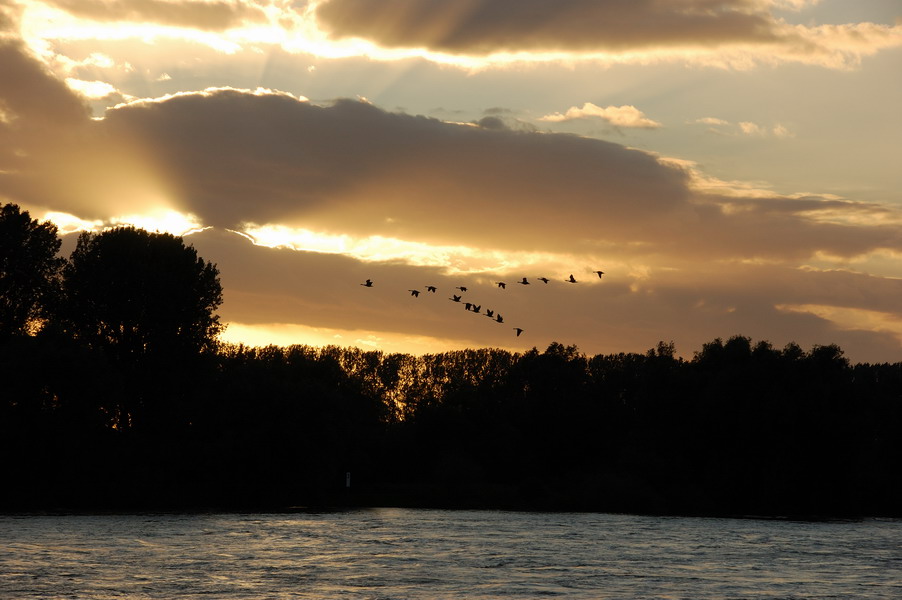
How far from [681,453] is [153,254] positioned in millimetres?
50636

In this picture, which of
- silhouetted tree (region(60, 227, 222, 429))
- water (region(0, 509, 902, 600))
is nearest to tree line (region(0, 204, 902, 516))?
silhouetted tree (region(60, 227, 222, 429))

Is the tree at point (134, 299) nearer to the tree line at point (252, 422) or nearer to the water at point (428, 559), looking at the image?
the tree line at point (252, 422)

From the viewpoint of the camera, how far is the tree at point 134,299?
300 feet

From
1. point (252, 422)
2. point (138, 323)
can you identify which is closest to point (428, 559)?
point (252, 422)

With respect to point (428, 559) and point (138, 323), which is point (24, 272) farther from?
point (428, 559)

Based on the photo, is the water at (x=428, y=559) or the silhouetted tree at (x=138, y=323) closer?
the water at (x=428, y=559)

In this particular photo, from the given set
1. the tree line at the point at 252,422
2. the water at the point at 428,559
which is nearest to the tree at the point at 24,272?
the tree line at the point at 252,422

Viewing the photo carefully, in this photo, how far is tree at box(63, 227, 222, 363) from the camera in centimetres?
9144

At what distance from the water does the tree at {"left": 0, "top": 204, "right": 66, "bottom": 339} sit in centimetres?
2787

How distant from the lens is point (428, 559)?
46625mm

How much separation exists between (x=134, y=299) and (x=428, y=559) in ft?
175

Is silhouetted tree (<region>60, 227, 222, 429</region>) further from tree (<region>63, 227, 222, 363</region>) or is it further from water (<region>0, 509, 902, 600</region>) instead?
water (<region>0, 509, 902, 600</region>)

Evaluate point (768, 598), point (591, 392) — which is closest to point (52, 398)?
point (768, 598)

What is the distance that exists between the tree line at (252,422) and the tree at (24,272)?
6.1 inches
